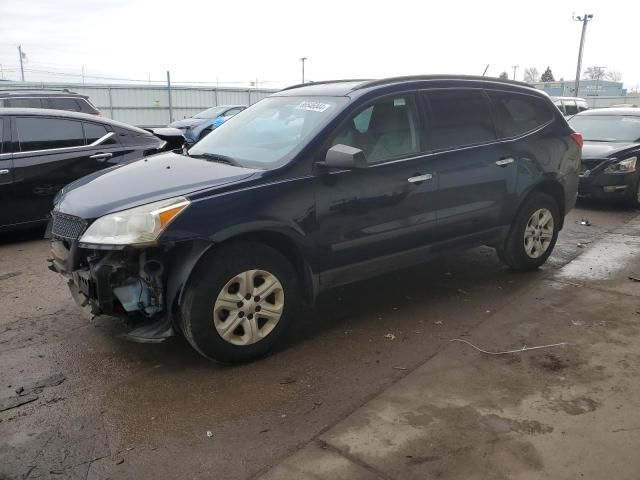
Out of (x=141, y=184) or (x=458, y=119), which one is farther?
(x=458, y=119)

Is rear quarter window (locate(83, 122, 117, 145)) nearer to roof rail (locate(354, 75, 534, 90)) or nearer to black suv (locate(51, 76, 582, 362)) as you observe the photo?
black suv (locate(51, 76, 582, 362))

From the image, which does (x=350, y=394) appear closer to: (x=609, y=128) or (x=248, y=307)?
(x=248, y=307)

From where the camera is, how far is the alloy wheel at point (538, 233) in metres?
5.52

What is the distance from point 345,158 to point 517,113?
8.01 feet

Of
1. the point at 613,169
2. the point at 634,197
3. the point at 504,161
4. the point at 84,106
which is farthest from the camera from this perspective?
the point at 84,106

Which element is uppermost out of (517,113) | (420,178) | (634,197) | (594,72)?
(594,72)

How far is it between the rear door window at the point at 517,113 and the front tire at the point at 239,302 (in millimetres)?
2654

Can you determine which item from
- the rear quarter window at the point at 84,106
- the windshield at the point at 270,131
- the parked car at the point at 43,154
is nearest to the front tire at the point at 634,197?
the windshield at the point at 270,131

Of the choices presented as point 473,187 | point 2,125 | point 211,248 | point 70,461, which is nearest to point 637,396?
point 473,187

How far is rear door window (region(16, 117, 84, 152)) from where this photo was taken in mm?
6629

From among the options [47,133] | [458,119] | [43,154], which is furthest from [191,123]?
[458,119]

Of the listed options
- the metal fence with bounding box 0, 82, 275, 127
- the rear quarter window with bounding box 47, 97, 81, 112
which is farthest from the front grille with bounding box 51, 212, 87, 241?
Result: the metal fence with bounding box 0, 82, 275, 127

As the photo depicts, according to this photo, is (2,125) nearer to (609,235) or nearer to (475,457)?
(475,457)

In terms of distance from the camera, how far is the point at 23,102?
11.5 metres
